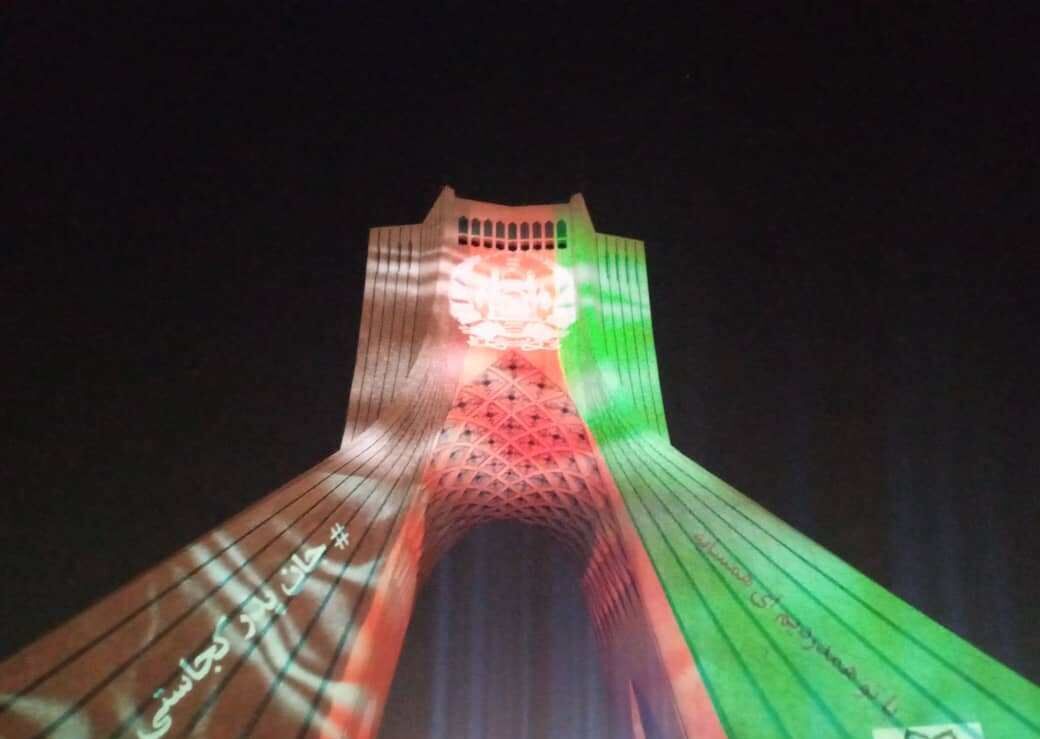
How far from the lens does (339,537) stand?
6.18 m

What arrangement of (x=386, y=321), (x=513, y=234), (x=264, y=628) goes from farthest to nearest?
(x=513, y=234) < (x=386, y=321) < (x=264, y=628)

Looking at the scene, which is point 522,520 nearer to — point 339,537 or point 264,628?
point 339,537

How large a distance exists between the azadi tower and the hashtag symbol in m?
0.06

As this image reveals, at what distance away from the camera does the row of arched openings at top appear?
10.3 m

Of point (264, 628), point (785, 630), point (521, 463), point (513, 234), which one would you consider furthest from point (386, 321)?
point (785, 630)

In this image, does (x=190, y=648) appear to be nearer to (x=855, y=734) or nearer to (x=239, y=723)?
(x=239, y=723)

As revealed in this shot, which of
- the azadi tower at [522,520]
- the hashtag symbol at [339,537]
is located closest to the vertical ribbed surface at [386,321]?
the azadi tower at [522,520]

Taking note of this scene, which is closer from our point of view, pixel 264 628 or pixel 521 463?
pixel 264 628

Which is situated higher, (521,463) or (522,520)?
(521,463)

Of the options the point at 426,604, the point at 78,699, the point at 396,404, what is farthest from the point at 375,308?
the point at 78,699

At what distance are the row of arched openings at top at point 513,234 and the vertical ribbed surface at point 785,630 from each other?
2616mm

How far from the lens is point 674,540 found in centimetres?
654

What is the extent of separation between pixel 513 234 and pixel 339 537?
5.34m

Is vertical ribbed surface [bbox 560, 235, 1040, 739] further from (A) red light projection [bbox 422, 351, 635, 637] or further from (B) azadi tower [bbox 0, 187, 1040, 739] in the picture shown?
(A) red light projection [bbox 422, 351, 635, 637]
